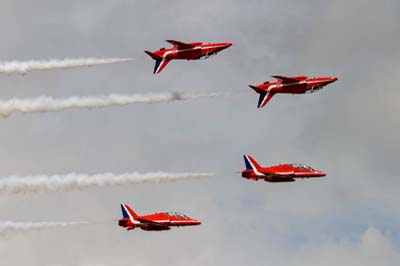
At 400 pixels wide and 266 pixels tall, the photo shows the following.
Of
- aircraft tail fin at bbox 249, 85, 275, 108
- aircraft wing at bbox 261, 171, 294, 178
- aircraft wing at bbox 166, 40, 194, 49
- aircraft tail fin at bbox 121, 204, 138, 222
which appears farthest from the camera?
aircraft tail fin at bbox 121, 204, 138, 222

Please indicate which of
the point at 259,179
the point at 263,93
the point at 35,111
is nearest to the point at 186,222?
the point at 259,179

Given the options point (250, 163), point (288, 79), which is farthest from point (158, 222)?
point (288, 79)

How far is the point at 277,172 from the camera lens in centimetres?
12219

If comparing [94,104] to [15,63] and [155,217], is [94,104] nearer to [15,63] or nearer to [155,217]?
[15,63]

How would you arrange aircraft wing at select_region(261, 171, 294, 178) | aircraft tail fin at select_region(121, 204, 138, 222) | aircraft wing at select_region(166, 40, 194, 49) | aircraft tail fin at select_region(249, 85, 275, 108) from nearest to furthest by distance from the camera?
aircraft tail fin at select_region(249, 85, 275, 108)
aircraft wing at select_region(166, 40, 194, 49)
aircraft wing at select_region(261, 171, 294, 178)
aircraft tail fin at select_region(121, 204, 138, 222)

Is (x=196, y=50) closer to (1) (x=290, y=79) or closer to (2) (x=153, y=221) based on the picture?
(1) (x=290, y=79)

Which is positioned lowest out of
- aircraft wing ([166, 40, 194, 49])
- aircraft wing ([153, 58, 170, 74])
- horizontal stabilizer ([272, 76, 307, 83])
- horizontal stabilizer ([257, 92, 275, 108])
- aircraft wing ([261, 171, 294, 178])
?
aircraft wing ([261, 171, 294, 178])

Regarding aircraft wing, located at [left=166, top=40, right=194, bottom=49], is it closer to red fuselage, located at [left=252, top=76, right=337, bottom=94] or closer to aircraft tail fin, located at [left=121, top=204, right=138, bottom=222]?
red fuselage, located at [left=252, top=76, right=337, bottom=94]

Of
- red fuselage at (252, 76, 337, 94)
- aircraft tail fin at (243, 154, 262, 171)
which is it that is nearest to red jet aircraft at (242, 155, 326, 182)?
aircraft tail fin at (243, 154, 262, 171)

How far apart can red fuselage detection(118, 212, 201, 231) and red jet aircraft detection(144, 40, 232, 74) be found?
22962mm

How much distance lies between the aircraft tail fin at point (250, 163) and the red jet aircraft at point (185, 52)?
1599cm

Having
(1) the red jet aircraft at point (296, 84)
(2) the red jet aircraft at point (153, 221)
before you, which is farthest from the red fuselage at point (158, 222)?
(1) the red jet aircraft at point (296, 84)

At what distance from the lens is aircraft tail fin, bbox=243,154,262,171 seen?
12219 centimetres

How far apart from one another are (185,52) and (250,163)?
1871 cm
